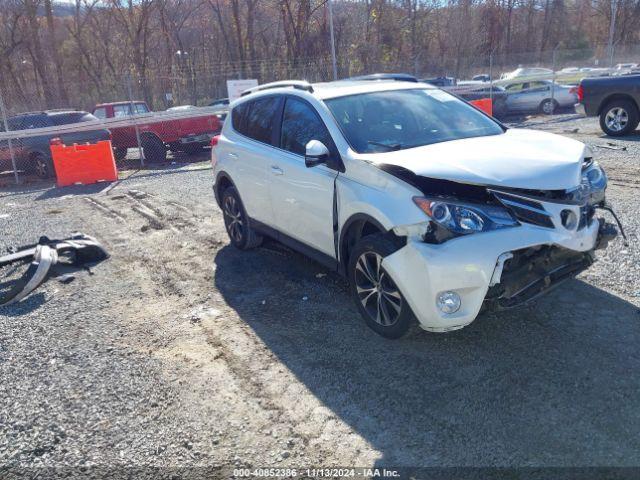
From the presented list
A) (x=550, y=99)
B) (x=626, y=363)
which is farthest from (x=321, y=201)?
(x=550, y=99)

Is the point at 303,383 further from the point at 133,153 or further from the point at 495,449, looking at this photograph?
the point at 133,153

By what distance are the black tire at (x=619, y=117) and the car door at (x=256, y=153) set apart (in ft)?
32.0

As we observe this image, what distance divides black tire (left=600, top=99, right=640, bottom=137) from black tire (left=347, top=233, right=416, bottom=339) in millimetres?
10835

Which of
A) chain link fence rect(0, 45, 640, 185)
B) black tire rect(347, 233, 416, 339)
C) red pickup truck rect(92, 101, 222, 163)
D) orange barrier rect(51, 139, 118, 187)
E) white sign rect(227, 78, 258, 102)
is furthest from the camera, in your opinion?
white sign rect(227, 78, 258, 102)

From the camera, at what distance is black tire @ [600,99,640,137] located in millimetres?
12477

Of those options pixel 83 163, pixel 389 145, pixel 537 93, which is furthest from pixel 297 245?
pixel 537 93

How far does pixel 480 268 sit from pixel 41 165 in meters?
13.4

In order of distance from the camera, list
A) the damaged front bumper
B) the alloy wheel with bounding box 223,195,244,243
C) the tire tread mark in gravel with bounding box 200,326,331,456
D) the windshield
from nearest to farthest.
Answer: the tire tread mark in gravel with bounding box 200,326,331,456
the damaged front bumper
the windshield
the alloy wheel with bounding box 223,195,244,243

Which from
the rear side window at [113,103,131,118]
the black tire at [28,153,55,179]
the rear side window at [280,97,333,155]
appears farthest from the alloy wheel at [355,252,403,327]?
the rear side window at [113,103,131,118]

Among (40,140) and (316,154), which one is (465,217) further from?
(40,140)

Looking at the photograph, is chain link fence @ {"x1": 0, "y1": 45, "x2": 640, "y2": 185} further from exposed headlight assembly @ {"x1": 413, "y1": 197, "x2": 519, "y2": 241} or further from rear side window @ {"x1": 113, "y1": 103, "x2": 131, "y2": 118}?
exposed headlight assembly @ {"x1": 413, "y1": 197, "x2": 519, "y2": 241}

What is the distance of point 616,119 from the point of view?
1280 cm

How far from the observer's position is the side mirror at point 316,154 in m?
4.45

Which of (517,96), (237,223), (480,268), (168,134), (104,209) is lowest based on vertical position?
(104,209)
